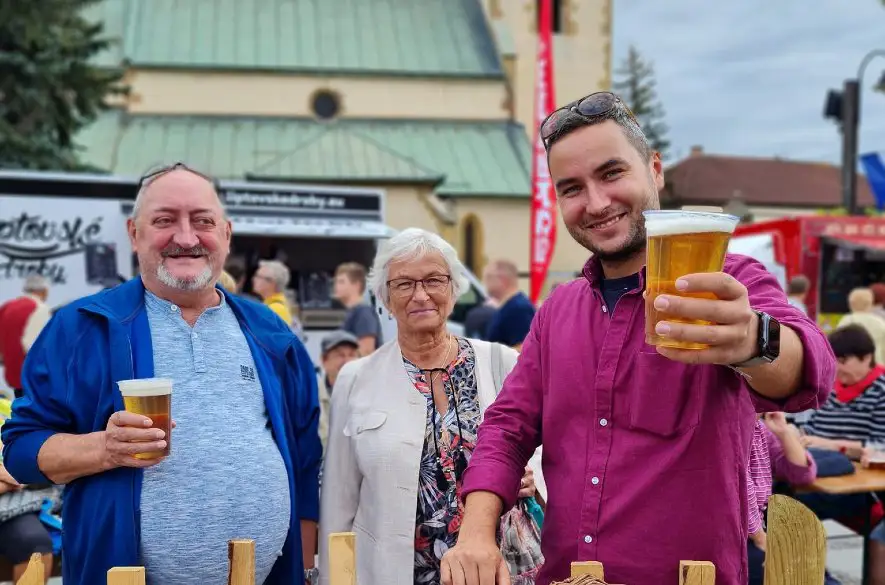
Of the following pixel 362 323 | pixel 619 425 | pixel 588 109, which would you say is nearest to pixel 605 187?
pixel 588 109

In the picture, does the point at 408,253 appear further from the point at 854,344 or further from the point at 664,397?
Answer: the point at 854,344

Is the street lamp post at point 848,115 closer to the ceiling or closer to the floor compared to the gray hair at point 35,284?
→ closer to the ceiling

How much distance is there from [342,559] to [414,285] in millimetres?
1447

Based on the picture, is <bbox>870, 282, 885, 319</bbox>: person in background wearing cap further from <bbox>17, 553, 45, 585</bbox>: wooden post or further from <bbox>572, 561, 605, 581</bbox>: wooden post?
<bbox>17, 553, 45, 585</bbox>: wooden post

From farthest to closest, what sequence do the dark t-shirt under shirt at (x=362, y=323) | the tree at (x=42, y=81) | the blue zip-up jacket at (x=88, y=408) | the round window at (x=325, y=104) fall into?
the round window at (x=325, y=104)
the tree at (x=42, y=81)
the dark t-shirt under shirt at (x=362, y=323)
the blue zip-up jacket at (x=88, y=408)

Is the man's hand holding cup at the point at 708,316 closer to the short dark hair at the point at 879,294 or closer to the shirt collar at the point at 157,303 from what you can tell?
the shirt collar at the point at 157,303

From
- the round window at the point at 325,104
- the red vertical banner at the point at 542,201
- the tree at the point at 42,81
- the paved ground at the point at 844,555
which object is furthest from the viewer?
the round window at the point at 325,104

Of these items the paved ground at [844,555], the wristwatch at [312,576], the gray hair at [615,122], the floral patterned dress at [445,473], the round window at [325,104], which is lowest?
the paved ground at [844,555]

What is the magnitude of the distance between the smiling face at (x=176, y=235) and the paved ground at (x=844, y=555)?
3.62 m

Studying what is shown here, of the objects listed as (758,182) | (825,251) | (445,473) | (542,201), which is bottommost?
(445,473)

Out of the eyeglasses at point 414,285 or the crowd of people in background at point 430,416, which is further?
the eyeglasses at point 414,285

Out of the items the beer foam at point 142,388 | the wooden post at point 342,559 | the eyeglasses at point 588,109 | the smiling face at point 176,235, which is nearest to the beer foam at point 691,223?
the eyeglasses at point 588,109

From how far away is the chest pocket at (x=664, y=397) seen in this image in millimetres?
1523

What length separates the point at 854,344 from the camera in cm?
494
